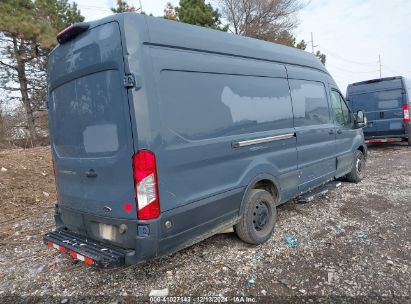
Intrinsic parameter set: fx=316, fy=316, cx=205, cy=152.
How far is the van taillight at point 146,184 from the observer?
277 cm

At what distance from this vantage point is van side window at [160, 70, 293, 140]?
9.84 feet

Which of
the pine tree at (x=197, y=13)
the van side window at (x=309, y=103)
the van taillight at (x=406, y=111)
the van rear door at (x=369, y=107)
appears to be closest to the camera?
the van side window at (x=309, y=103)

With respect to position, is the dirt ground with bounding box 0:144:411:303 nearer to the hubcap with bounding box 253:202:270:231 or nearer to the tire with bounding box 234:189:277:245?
the tire with bounding box 234:189:277:245

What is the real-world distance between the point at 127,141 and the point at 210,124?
92cm

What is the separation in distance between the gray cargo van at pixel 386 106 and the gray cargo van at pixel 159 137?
8382 millimetres

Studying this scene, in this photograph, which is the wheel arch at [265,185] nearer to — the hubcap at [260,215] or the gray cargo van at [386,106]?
the hubcap at [260,215]

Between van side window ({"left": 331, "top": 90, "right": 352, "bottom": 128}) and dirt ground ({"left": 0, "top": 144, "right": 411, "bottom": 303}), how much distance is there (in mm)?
1616

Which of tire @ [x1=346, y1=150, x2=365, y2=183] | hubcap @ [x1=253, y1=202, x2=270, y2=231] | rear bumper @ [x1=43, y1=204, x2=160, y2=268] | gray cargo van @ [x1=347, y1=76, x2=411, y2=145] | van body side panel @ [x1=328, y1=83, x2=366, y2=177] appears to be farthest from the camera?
gray cargo van @ [x1=347, y1=76, x2=411, y2=145]

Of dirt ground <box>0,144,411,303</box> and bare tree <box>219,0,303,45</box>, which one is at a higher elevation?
bare tree <box>219,0,303,45</box>

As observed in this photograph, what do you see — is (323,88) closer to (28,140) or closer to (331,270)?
(331,270)

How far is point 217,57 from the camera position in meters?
3.52

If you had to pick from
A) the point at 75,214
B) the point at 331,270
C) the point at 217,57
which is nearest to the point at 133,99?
the point at 217,57

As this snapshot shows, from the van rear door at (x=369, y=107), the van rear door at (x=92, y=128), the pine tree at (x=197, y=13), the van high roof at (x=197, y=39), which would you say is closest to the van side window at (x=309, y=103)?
the van high roof at (x=197, y=39)

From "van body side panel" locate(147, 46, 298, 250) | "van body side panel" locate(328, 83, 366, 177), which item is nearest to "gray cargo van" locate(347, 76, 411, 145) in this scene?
"van body side panel" locate(328, 83, 366, 177)
